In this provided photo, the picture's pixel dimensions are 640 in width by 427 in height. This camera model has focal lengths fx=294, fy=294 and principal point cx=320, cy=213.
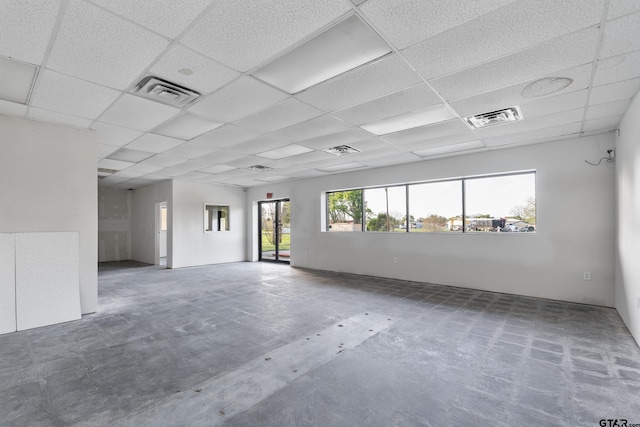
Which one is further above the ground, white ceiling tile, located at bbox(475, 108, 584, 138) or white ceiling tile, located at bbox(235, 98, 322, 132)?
white ceiling tile, located at bbox(235, 98, 322, 132)

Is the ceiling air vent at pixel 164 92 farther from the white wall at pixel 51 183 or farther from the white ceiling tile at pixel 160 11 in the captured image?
the white wall at pixel 51 183

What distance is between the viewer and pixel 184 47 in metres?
2.27

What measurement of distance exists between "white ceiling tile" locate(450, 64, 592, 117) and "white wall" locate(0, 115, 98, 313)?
5.02 m

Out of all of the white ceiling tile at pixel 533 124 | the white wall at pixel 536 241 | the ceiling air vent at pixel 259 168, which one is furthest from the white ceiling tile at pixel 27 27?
the white wall at pixel 536 241

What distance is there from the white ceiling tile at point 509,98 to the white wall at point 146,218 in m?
7.87

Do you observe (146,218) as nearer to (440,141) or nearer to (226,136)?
(226,136)

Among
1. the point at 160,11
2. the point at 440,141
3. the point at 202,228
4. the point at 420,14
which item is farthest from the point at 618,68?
the point at 202,228

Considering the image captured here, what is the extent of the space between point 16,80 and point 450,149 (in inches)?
228

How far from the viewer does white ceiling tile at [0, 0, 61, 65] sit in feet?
6.03

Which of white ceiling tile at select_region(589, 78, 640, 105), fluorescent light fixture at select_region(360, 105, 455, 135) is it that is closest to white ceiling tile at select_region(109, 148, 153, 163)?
fluorescent light fixture at select_region(360, 105, 455, 135)

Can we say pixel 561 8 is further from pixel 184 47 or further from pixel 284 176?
pixel 284 176

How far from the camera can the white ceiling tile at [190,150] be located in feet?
16.4

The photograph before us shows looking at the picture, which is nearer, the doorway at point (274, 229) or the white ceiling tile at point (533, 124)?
the white ceiling tile at point (533, 124)

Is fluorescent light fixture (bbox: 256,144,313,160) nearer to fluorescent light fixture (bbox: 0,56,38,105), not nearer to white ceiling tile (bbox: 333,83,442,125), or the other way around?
white ceiling tile (bbox: 333,83,442,125)
